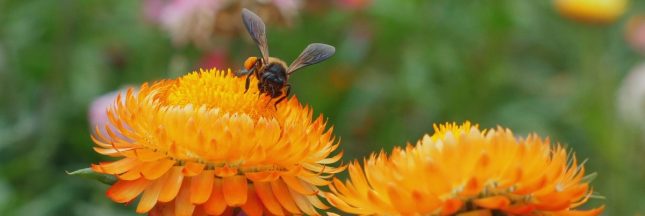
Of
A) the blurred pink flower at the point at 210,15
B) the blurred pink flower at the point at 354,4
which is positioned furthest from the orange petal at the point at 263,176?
the blurred pink flower at the point at 354,4

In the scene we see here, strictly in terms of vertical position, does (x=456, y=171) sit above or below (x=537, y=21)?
below

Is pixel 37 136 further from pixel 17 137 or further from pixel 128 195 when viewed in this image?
pixel 128 195

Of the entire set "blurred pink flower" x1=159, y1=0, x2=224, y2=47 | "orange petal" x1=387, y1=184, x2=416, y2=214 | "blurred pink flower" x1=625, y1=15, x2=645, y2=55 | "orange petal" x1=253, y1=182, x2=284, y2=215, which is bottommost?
"orange petal" x1=253, y1=182, x2=284, y2=215

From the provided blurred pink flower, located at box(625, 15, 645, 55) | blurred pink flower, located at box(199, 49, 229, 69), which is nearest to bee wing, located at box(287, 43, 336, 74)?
blurred pink flower, located at box(199, 49, 229, 69)

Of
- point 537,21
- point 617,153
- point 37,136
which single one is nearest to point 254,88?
point 37,136

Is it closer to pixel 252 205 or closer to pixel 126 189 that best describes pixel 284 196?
pixel 252 205

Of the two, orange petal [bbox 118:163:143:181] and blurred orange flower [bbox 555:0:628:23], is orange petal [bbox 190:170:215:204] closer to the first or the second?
orange petal [bbox 118:163:143:181]
